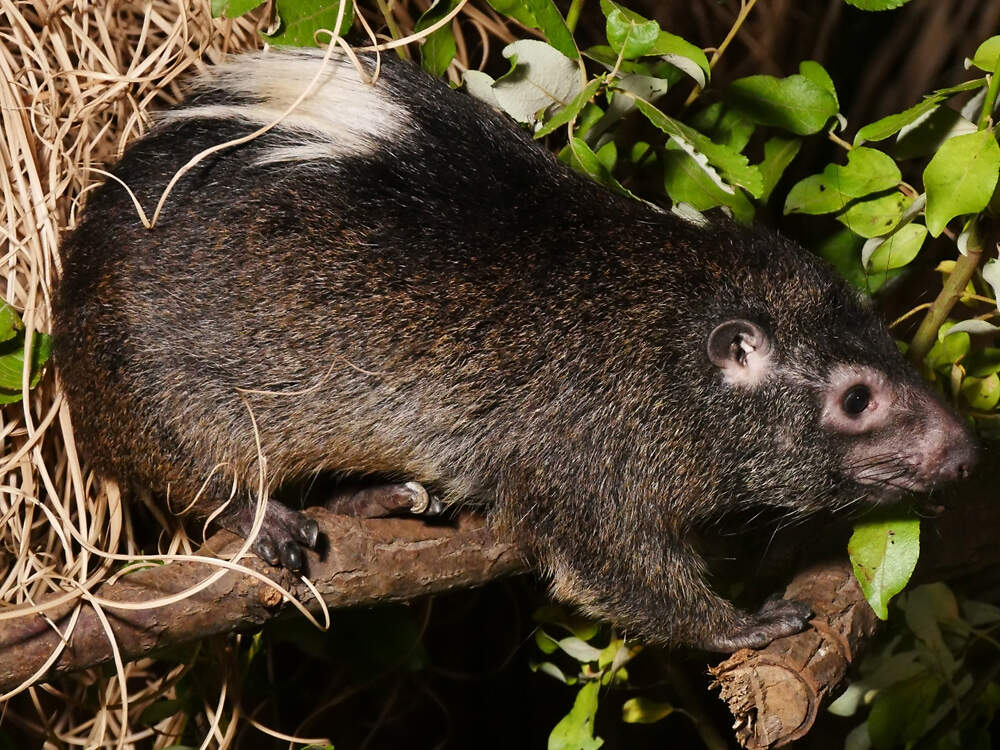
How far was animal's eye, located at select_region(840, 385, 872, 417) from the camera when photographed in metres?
2.49

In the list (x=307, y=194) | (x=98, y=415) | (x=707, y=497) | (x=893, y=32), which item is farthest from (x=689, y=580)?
(x=893, y=32)

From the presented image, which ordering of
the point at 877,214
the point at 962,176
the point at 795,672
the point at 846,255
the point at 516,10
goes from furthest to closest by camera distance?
the point at 846,255, the point at 877,214, the point at 516,10, the point at 795,672, the point at 962,176

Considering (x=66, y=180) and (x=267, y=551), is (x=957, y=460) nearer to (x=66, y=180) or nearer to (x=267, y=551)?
(x=267, y=551)

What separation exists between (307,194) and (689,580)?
48.5 inches

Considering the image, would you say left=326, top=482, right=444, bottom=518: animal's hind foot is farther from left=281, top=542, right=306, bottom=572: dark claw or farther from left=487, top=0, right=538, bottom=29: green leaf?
left=487, top=0, right=538, bottom=29: green leaf

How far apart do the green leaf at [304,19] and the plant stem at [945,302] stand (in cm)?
148

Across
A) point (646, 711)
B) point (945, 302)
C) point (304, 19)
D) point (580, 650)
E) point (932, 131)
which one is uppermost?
point (304, 19)

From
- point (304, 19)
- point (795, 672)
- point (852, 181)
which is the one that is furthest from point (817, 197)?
point (304, 19)

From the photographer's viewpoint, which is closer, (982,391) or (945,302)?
→ (945,302)

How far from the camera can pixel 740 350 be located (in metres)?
2.50

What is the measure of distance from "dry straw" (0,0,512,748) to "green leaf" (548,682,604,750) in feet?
2.25

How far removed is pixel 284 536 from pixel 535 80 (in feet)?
3.75

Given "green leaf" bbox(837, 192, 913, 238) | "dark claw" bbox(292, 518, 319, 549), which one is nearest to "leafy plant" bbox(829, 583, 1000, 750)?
"green leaf" bbox(837, 192, 913, 238)

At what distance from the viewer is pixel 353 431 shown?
8.19 feet
